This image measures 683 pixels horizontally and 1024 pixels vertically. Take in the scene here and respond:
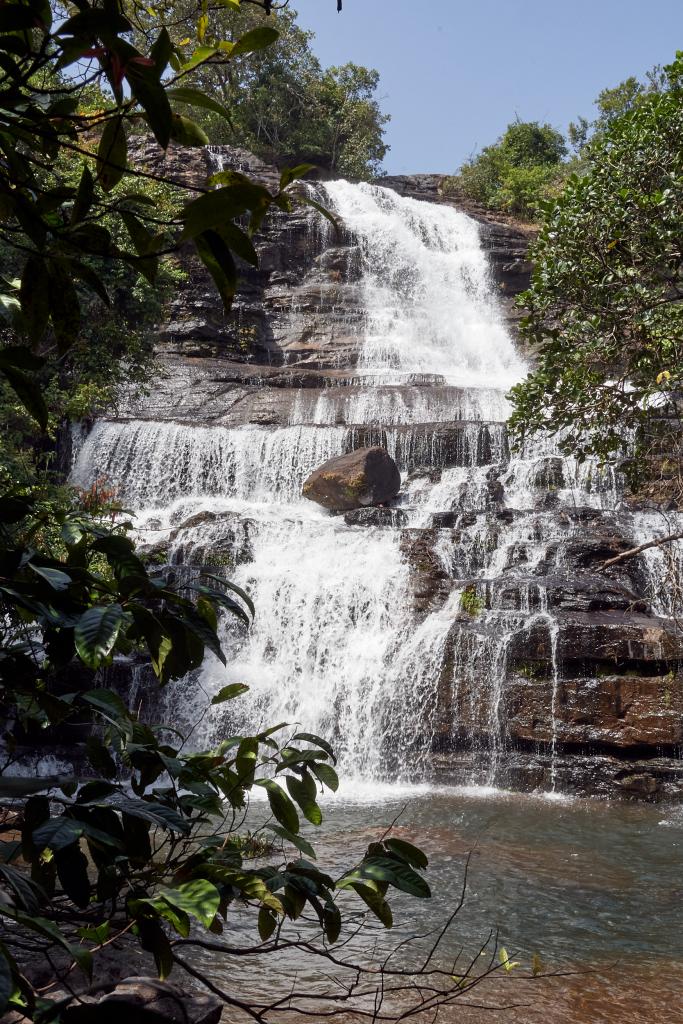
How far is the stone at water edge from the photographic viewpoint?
16.0m

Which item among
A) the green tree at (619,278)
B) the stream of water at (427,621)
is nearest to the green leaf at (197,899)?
the stream of water at (427,621)

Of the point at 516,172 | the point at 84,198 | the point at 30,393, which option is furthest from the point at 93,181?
the point at 516,172

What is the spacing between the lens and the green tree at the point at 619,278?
873cm

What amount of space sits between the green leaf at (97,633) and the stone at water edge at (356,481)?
14535mm

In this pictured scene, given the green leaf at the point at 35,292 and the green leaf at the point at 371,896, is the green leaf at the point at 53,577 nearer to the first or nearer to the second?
the green leaf at the point at 35,292

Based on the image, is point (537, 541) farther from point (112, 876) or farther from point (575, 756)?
point (112, 876)

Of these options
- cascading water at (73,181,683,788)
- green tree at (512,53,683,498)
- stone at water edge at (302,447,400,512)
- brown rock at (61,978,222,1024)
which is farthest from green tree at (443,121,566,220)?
brown rock at (61,978,222,1024)

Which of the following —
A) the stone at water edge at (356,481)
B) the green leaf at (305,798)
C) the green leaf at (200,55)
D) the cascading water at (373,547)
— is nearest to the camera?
the green leaf at (200,55)

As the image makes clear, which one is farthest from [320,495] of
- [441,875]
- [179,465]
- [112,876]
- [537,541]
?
[112,876]

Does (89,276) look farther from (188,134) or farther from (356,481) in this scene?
(356,481)

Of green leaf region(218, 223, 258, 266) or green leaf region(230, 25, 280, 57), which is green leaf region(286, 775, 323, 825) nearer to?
green leaf region(218, 223, 258, 266)

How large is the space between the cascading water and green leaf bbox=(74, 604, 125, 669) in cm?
946

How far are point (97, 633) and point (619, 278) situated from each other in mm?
8634

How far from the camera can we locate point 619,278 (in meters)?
9.03
